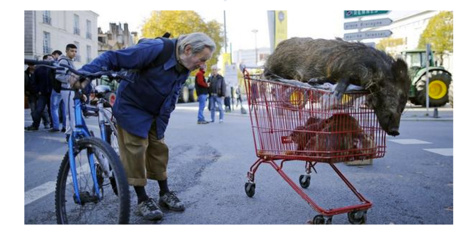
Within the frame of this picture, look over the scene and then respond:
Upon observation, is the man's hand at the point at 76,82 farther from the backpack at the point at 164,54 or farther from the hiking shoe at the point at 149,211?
the hiking shoe at the point at 149,211

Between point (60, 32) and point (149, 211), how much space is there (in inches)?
70.6

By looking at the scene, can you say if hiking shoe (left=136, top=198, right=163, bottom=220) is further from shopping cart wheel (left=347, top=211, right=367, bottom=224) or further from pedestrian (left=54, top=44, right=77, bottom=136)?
shopping cart wheel (left=347, top=211, right=367, bottom=224)

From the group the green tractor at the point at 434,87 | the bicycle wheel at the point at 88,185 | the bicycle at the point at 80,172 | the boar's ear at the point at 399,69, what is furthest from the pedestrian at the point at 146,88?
the green tractor at the point at 434,87

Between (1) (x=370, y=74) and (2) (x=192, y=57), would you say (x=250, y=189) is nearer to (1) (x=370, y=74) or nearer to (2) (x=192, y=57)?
(2) (x=192, y=57)

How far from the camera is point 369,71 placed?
9.23 feet

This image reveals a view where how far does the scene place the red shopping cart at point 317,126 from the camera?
2840 millimetres

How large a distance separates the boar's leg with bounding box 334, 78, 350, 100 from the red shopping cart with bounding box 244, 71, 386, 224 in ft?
0.12

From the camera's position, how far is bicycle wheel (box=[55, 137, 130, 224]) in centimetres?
233

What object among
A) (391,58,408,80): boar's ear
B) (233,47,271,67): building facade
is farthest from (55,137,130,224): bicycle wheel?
(391,58,408,80): boar's ear

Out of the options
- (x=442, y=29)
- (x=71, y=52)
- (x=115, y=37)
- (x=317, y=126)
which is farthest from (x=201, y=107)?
(x=317, y=126)

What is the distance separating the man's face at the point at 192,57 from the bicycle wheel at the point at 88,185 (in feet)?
2.72
